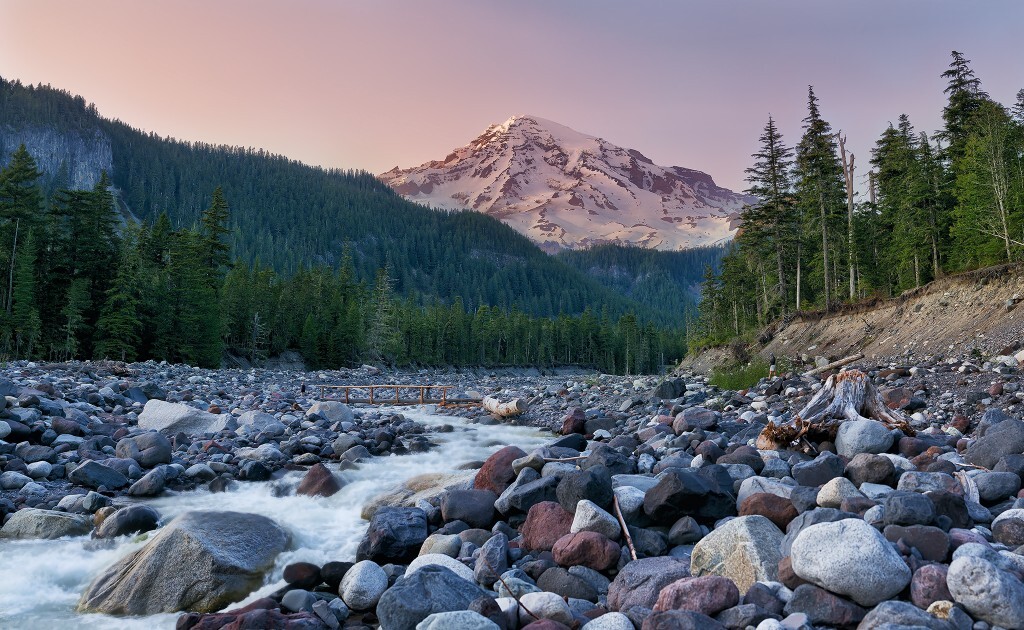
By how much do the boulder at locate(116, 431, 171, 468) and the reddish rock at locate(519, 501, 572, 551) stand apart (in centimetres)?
704

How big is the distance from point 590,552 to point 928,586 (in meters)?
2.50

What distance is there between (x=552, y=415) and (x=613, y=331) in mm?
96845

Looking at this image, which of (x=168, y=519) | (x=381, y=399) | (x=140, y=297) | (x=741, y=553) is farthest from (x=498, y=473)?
(x=140, y=297)

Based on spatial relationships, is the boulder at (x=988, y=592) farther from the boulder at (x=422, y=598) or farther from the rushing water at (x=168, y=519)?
the rushing water at (x=168, y=519)

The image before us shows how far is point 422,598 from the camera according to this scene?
171 inches

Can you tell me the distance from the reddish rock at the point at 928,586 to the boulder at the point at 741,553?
36.1 inches

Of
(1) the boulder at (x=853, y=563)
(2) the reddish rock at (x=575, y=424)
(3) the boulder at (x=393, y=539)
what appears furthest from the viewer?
(2) the reddish rock at (x=575, y=424)

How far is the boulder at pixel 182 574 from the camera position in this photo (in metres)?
5.20

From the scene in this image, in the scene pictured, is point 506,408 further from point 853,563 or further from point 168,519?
point 853,563

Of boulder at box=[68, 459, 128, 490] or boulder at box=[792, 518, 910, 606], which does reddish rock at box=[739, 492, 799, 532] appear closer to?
boulder at box=[792, 518, 910, 606]

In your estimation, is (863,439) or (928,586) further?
(863,439)

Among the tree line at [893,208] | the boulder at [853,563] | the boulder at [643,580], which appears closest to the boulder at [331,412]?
the boulder at [643,580]

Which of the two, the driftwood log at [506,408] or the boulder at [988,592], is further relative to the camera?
the driftwood log at [506,408]

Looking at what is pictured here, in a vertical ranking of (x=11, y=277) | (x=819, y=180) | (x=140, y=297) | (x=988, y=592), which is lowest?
(x=988, y=592)
